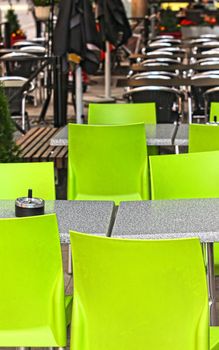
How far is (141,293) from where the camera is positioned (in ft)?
12.5

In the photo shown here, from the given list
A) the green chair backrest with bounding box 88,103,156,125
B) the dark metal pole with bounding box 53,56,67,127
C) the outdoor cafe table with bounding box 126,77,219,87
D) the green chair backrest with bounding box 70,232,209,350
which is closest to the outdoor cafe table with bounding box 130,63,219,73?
the dark metal pole with bounding box 53,56,67,127

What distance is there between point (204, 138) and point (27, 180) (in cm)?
161

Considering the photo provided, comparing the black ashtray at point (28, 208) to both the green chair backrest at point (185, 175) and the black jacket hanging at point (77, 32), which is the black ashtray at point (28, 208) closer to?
the green chair backrest at point (185, 175)

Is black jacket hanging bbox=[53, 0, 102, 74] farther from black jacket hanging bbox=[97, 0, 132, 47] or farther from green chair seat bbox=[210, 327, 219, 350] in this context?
green chair seat bbox=[210, 327, 219, 350]

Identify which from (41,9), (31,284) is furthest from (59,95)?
(31,284)

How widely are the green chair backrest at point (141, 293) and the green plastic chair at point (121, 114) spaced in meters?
4.20

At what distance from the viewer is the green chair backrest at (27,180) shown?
5.52 meters

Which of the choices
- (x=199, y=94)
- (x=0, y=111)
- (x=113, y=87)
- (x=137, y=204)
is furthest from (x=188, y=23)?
(x=137, y=204)

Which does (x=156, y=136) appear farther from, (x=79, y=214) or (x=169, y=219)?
(x=169, y=219)

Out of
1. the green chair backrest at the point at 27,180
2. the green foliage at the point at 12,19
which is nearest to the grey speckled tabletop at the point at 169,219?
the green chair backrest at the point at 27,180

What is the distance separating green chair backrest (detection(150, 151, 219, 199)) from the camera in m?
5.67

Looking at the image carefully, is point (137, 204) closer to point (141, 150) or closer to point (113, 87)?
point (141, 150)

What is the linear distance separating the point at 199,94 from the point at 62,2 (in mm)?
1652

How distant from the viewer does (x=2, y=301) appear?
4.25 meters
